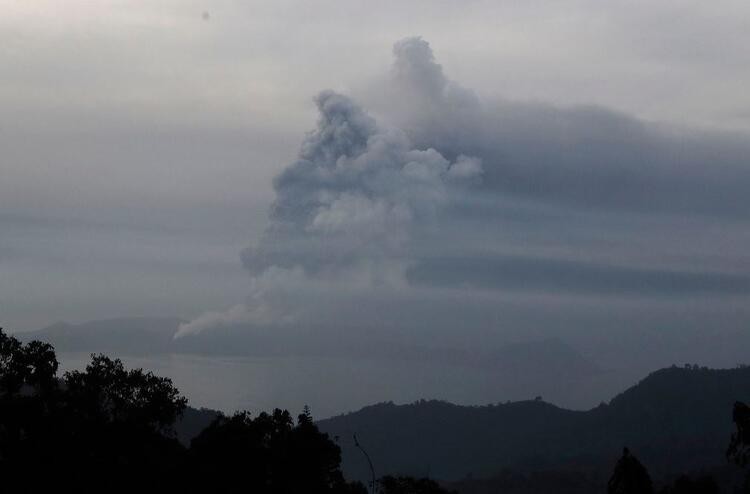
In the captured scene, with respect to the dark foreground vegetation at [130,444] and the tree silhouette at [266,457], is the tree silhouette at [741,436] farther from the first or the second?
the tree silhouette at [266,457]

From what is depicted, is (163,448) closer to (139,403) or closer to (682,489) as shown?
(139,403)

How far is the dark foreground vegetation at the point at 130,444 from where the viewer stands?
269 ft

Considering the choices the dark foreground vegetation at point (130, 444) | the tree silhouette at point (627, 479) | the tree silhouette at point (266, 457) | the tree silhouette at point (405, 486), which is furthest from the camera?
the tree silhouette at point (405, 486)

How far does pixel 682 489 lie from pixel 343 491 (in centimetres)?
3175

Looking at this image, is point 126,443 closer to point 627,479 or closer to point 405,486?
point 405,486

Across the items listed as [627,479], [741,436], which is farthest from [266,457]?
[741,436]

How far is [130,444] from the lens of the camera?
86.8 metres

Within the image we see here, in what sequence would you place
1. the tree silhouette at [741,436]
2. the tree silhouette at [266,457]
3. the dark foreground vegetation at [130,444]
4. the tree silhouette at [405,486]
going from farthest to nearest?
the tree silhouette at [405,486] → the tree silhouette at [266,457] → the dark foreground vegetation at [130,444] → the tree silhouette at [741,436]

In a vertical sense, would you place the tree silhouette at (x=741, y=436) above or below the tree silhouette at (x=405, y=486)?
above

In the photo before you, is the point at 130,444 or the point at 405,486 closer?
the point at 130,444

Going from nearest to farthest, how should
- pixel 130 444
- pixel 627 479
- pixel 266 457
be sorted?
pixel 627 479 → pixel 130 444 → pixel 266 457

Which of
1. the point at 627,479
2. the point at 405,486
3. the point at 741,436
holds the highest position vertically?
the point at 741,436

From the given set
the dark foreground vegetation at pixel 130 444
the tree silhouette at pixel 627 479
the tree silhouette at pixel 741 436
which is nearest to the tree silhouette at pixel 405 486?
the dark foreground vegetation at pixel 130 444

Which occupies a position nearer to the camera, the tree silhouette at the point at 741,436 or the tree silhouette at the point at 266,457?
the tree silhouette at the point at 741,436
